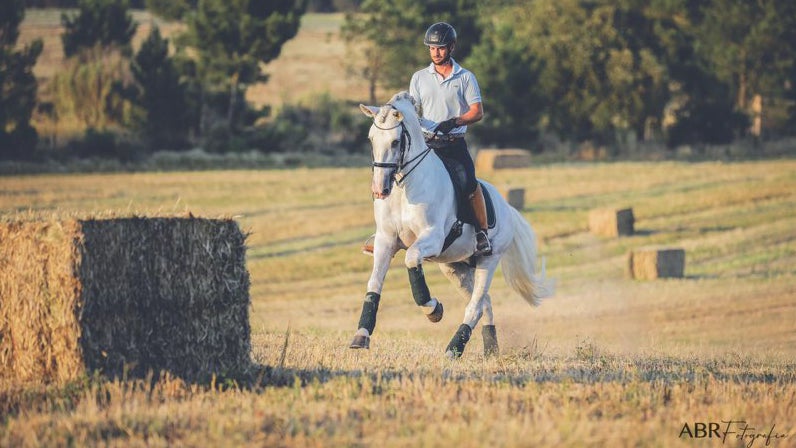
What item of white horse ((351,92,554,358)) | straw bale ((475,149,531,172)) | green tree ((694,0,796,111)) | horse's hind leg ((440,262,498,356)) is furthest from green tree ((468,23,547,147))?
white horse ((351,92,554,358))

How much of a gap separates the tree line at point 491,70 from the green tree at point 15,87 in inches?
4.4

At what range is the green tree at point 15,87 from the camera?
46.8m

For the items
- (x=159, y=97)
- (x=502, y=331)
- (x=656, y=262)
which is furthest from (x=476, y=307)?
(x=159, y=97)

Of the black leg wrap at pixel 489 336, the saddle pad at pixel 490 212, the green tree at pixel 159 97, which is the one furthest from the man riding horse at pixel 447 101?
the green tree at pixel 159 97

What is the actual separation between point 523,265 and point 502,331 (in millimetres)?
2187

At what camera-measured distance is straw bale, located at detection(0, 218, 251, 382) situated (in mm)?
8680

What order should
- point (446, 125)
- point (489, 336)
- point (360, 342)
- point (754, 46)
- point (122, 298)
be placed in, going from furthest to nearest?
point (754, 46)
point (489, 336)
point (446, 125)
point (360, 342)
point (122, 298)

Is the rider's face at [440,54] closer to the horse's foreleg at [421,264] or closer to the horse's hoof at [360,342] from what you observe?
the horse's foreleg at [421,264]

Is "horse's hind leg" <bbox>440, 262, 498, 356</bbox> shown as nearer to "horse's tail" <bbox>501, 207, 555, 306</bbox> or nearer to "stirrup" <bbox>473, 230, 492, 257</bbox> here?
"stirrup" <bbox>473, 230, 492, 257</bbox>

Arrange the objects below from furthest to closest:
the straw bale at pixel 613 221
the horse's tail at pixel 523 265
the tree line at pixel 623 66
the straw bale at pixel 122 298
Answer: the tree line at pixel 623 66
the straw bale at pixel 613 221
the horse's tail at pixel 523 265
the straw bale at pixel 122 298

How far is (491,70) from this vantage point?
6391 cm

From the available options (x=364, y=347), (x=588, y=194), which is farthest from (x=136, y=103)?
(x=364, y=347)

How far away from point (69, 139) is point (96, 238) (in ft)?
140

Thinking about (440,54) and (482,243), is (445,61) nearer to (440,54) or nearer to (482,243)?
(440,54)
